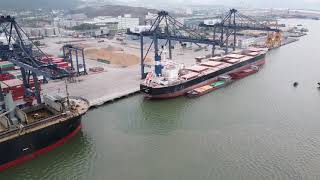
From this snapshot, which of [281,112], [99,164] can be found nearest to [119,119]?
[99,164]

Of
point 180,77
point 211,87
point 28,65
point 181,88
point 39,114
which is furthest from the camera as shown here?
point 211,87

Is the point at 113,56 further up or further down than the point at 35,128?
further up

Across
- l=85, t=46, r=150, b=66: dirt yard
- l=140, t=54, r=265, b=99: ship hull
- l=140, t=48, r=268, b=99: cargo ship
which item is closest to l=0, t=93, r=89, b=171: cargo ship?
l=140, t=54, r=265, b=99: ship hull

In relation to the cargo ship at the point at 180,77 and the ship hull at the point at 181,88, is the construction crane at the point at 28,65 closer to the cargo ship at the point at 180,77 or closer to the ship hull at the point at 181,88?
the ship hull at the point at 181,88

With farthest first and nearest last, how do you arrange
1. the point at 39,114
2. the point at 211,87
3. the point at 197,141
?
the point at 211,87, the point at 39,114, the point at 197,141

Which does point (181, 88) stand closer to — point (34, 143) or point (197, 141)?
point (197, 141)

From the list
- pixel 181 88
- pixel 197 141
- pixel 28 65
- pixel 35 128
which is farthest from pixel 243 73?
pixel 35 128

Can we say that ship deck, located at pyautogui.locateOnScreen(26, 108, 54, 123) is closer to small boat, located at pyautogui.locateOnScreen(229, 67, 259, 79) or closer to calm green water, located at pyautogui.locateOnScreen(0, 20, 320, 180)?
calm green water, located at pyautogui.locateOnScreen(0, 20, 320, 180)
